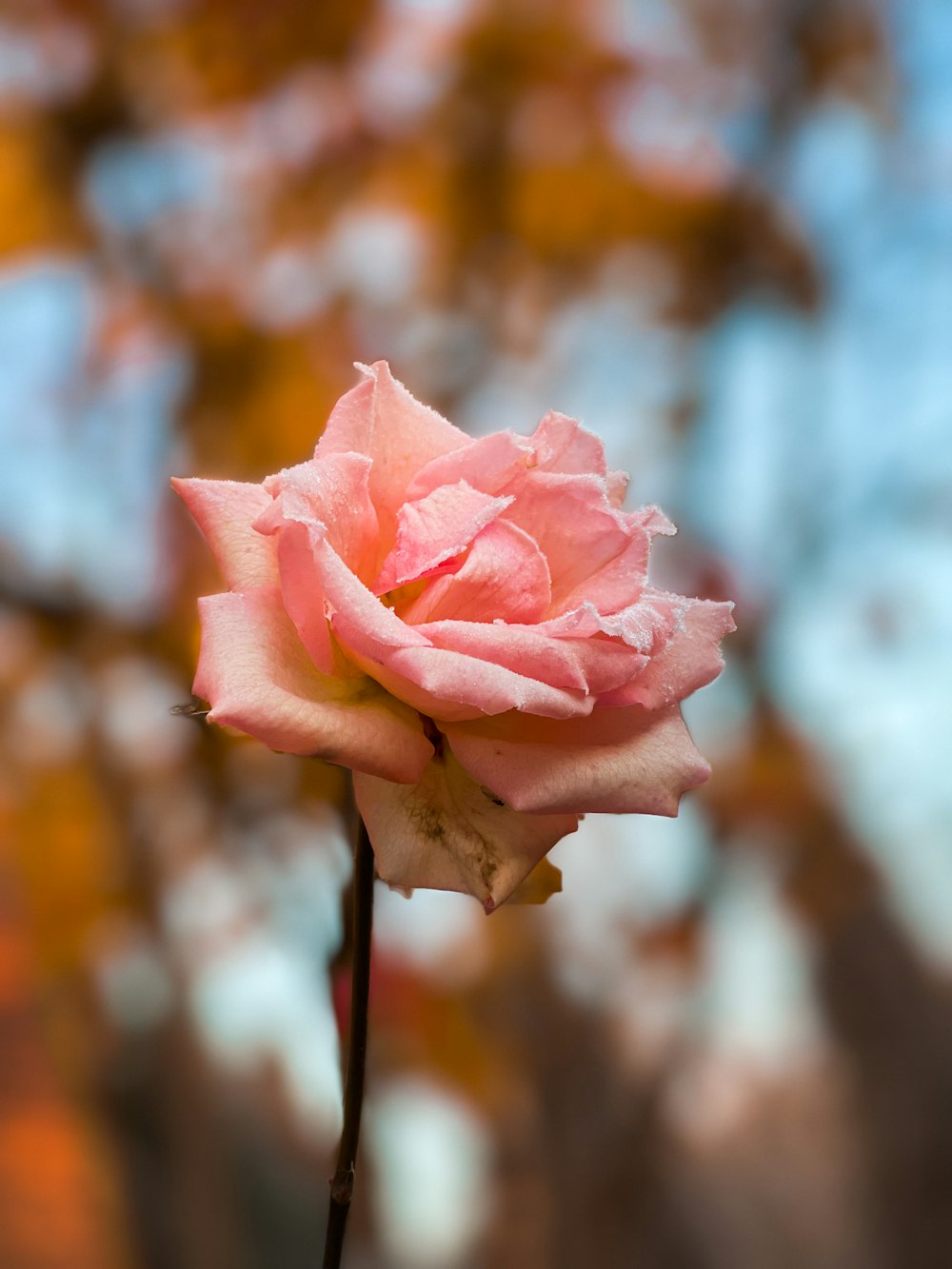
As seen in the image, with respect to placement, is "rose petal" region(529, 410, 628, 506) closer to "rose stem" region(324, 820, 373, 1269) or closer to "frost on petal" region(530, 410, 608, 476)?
"frost on petal" region(530, 410, 608, 476)

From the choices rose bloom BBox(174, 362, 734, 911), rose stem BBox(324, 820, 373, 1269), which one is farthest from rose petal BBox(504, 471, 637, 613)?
rose stem BBox(324, 820, 373, 1269)

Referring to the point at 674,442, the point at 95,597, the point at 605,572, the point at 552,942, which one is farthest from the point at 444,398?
the point at 605,572

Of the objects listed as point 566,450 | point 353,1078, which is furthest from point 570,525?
point 353,1078

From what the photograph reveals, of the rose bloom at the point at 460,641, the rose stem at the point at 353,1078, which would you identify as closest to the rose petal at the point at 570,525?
the rose bloom at the point at 460,641

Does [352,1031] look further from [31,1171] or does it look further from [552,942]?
[31,1171]

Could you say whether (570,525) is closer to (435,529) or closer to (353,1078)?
(435,529)

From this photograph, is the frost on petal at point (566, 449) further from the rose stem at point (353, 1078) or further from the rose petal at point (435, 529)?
the rose stem at point (353, 1078)
